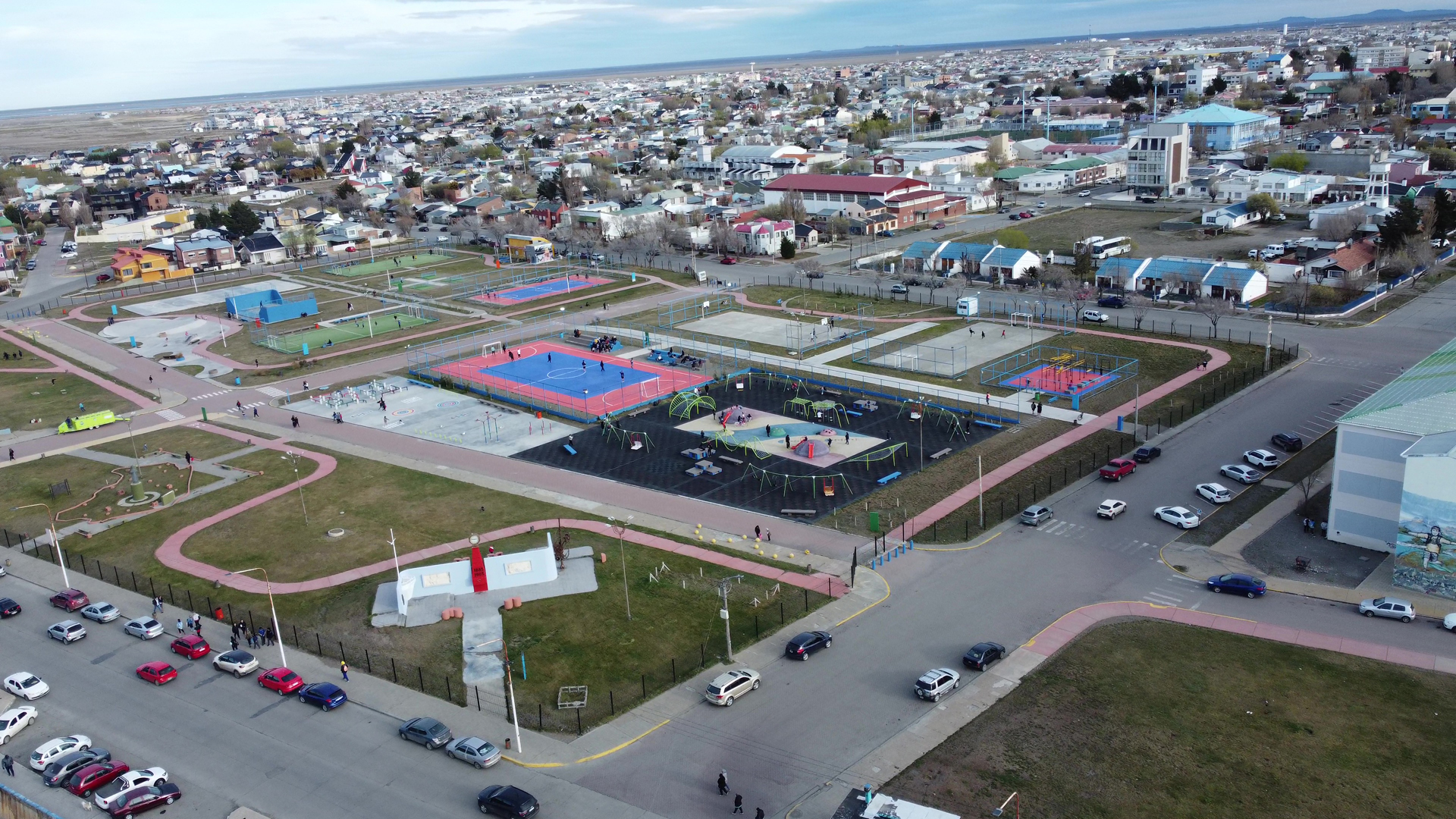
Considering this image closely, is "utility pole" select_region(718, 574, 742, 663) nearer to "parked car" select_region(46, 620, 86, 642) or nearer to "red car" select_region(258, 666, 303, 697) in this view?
"red car" select_region(258, 666, 303, 697)

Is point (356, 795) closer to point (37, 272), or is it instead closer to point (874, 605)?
point (874, 605)

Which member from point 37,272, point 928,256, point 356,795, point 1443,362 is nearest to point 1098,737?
point 356,795

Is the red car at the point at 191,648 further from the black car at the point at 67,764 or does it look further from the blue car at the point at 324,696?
the black car at the point at 67,764

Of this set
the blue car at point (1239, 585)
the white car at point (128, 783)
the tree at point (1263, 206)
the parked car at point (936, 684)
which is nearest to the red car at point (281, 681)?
the white car at point (128, 783)

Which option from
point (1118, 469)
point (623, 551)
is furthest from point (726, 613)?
point (1118, 469)

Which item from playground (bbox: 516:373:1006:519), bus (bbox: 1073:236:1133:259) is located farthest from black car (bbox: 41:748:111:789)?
bus (bbox: 1073:236:1133:259)
